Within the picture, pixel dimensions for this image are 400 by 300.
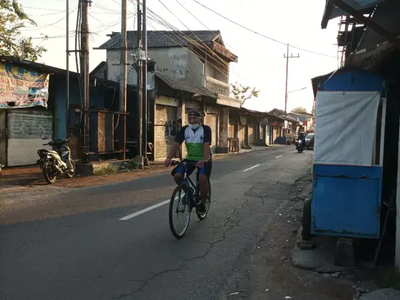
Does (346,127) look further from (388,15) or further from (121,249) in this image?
(121,249)

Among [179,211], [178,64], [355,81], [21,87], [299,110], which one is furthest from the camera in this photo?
[299,110]

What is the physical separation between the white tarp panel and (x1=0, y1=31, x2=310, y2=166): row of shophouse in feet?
34.4

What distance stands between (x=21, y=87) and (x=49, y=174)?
3801 mm

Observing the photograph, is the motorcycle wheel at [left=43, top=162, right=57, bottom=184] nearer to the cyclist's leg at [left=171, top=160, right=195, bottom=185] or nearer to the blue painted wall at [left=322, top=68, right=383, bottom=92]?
the cyclist's leg at [left=171, top=160, right=195, bottom=185]

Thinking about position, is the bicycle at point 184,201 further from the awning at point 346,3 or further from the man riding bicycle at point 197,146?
the awning at point 346,3

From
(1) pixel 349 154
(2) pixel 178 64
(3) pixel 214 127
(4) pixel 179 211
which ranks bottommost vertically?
(4) pixel 179 211

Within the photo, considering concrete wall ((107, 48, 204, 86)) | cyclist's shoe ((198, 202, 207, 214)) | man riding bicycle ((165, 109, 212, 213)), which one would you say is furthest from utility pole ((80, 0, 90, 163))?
concrete wall ((107, 48, 204, 86))

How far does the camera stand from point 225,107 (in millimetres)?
30750

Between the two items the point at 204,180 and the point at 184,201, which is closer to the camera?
the point at 184,201

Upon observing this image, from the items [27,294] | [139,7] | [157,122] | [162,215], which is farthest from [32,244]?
[157,122]

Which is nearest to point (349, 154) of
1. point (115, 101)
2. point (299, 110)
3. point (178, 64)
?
point (115, 101)

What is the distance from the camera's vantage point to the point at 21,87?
13.1 metres

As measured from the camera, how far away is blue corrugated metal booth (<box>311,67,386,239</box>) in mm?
4672

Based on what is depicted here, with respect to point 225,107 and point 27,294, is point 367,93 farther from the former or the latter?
point 225,107
